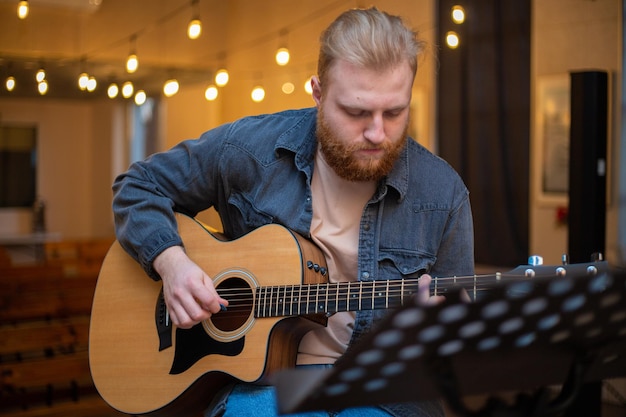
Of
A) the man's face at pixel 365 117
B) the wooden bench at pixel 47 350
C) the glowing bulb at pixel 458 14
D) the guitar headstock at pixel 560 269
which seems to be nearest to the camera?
the guitar headstock at pixel 560 269

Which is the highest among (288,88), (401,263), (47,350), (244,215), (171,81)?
(288,88)

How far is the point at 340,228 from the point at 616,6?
4.27 meters

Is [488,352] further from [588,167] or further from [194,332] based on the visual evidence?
[588,167]

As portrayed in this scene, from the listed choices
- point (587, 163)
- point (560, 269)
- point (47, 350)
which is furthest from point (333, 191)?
point (47, 350)

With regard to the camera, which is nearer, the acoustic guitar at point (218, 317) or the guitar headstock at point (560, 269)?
the guitar headstock at point (560, 269)

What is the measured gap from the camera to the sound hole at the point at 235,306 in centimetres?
224

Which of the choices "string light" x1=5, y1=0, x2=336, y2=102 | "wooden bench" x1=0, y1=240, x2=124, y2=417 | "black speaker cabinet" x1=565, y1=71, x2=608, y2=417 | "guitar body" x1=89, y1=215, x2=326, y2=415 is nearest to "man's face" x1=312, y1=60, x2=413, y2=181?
"guitar body" x1=89, y1=215, x2=326, y2=415

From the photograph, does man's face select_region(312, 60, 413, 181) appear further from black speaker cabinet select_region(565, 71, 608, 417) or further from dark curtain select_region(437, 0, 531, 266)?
dark curtain select_region(437, 0, 531, 266)

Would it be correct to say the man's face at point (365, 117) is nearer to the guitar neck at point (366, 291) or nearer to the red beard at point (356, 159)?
the red beard at point (356, 159)

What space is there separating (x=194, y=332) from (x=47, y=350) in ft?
13.4

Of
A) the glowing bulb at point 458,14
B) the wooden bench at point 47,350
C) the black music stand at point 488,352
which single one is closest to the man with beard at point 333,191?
the black music stand at point 488,352

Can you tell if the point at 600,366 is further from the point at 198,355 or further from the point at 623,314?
the point at 198,355

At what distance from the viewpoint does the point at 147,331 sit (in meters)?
2.44

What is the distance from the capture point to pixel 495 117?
21.8 ft
